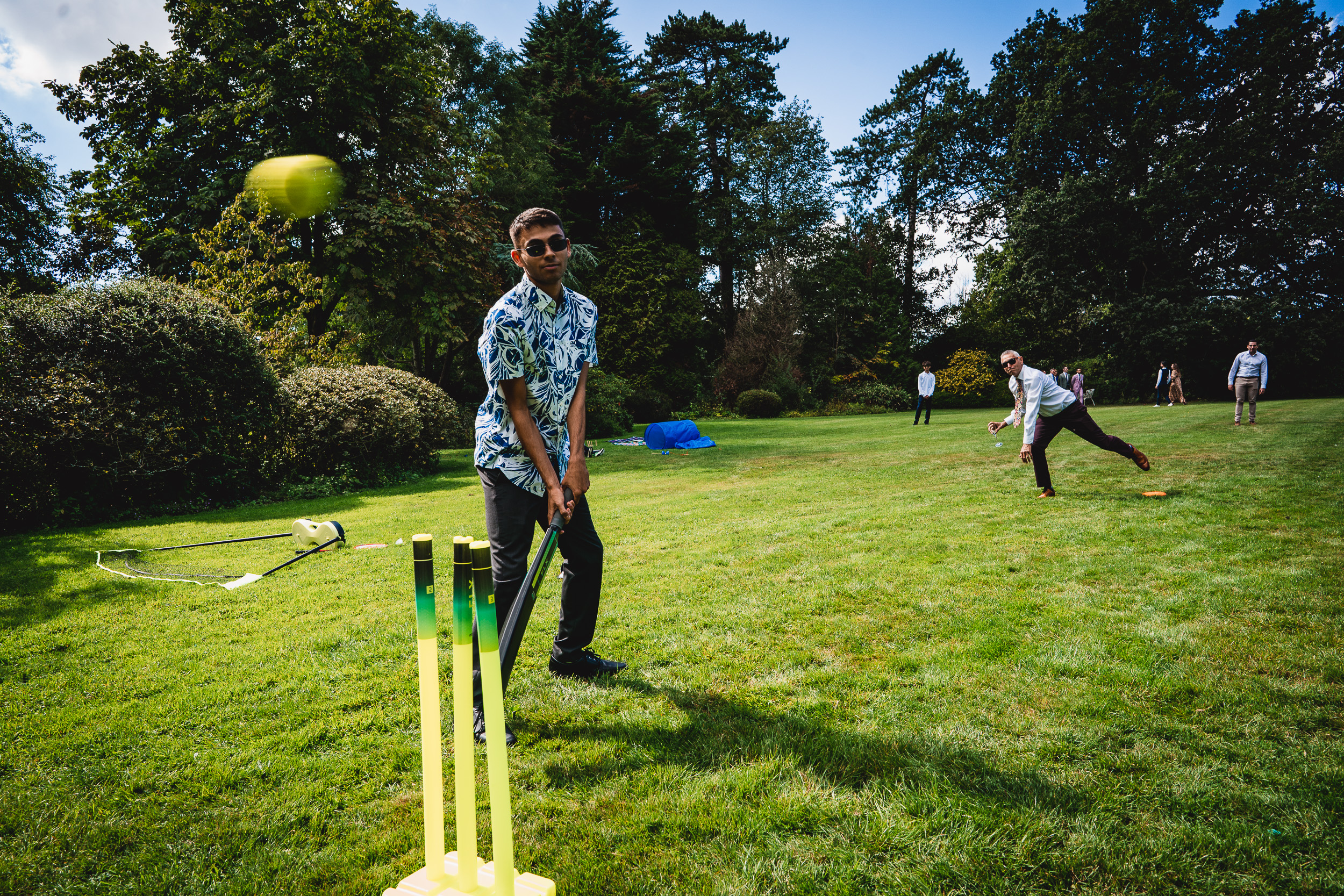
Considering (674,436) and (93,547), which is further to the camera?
(674,436)

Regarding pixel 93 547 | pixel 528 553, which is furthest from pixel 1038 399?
pixel 93 547

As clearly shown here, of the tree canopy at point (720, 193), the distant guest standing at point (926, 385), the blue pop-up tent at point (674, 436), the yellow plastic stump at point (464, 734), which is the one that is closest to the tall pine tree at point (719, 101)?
the tree canopy at point (720, 193)

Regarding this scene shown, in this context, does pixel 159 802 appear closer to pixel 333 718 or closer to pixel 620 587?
pixel 333 718

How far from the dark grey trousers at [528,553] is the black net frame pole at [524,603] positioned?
0.19 m

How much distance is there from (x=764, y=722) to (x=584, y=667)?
1.01m

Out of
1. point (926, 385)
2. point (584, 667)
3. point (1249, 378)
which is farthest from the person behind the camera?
point (926, 385)

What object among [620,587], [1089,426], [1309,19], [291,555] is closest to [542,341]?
[620,587]

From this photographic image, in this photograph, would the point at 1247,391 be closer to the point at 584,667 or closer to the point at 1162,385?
the point at 1162,385

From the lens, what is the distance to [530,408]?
2871 millimetres

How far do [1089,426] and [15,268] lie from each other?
3473cm

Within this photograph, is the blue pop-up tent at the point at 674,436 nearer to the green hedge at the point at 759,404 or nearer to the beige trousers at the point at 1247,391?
the beige trousers at the point at 1247,391

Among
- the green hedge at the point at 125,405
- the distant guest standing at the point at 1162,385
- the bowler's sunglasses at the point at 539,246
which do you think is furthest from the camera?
the distant guest standing at the point at 1162,385

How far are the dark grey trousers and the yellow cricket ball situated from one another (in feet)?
49.3

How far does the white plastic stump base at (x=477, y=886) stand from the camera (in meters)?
1.65
